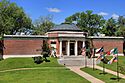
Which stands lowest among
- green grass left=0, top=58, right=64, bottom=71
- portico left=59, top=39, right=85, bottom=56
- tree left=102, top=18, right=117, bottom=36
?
green grass left=0, top=58, right=64, bottom=71

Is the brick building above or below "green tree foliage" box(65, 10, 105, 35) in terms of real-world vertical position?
below

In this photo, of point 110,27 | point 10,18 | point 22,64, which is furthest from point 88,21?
point 22,64

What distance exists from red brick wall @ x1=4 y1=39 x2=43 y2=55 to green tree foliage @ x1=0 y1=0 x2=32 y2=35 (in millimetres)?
18158

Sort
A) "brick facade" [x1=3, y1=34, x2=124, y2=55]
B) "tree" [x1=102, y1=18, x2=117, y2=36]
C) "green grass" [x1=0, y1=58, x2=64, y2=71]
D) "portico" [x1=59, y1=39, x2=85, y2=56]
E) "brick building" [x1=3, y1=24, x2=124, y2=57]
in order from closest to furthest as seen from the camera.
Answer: "green grass" [x1=0, y1=58, x2=64, y2=71] → "brick facade" [x1=3, y1=34, x2=124, y2=55] → "brick building" [x1=3, y1=24, x2=124, y2=57] → "portico" [x1=59, y1=39, x2=85, y2=56] → "tree" [x1=102, y1=18, x2=117, y2=36]

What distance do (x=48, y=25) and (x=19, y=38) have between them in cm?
3524

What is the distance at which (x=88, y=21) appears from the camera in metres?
74.2

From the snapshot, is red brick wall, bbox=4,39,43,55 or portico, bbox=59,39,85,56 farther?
portico, bbox=59,39,85,56

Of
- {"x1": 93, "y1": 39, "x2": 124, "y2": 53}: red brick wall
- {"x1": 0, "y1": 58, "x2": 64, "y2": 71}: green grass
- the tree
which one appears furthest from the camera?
the tree

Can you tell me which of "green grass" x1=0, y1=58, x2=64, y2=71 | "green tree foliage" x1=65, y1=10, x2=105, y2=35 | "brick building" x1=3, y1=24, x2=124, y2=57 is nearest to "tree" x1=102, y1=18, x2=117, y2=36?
"green tree foliage" x1=65, y1=10, x2=105, y2=35

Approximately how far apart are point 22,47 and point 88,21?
35974 millimetres

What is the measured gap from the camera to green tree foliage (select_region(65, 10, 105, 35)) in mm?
73938

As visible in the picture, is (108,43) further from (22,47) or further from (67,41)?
(22,47)

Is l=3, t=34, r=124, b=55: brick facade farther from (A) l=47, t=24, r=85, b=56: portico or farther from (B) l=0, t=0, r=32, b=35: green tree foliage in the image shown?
(B) l=0, t=0, r=32, b=35: green tree foliage

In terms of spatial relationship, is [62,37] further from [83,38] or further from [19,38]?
[19,38]
